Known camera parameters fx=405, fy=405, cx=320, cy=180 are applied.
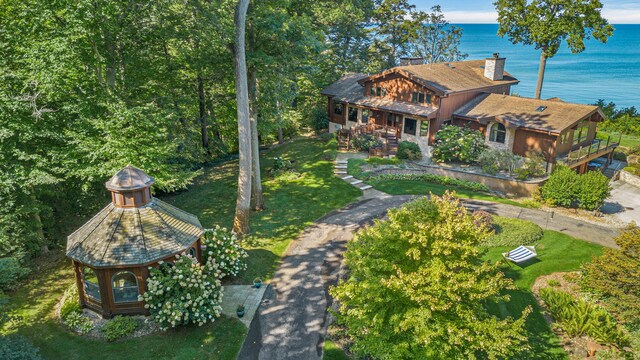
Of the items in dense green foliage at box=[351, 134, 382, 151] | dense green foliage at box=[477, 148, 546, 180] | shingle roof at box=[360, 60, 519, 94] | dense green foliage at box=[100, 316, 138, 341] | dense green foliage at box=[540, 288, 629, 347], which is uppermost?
shingle roof at box=[360, 60, 519, 94]

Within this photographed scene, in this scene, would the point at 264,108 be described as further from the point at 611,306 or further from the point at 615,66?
the point at 615,66

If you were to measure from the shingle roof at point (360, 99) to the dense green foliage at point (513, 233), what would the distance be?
36.4ft

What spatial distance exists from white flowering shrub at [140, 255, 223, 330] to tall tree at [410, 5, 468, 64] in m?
47.2

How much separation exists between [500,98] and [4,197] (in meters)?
31.0

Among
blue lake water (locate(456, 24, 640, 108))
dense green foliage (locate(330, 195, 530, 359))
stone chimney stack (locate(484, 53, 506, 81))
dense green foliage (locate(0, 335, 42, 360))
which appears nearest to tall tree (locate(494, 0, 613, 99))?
stone chimney stack (locate(484, 53, 506, 81))

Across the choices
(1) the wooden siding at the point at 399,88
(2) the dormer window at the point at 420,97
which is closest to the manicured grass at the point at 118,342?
(2) the dormer window at the point at 420,97

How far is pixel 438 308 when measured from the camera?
369 inches

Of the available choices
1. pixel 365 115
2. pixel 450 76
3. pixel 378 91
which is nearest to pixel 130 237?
pixel 365 115

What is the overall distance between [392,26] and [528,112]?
25.4 meters

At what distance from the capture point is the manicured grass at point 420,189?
948 inches

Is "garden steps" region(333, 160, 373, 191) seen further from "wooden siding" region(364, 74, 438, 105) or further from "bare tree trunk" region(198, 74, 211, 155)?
"bare tree trunk" region(198, 74, 211, 155)

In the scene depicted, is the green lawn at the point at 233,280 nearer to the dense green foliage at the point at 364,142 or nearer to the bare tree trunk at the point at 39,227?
the bare tree trunk at the point at 39,227

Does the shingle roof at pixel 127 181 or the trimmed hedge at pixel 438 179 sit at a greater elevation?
the shingle roof at pixel 127 181

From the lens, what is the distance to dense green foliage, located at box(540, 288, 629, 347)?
12289 millimetres
